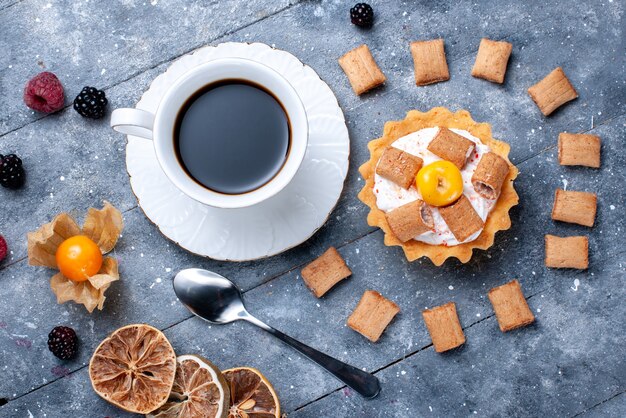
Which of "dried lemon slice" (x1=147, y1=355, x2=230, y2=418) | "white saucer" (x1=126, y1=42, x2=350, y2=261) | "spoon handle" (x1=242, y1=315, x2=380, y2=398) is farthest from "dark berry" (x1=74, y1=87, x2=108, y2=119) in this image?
"spoon handle" (x1=242, y1=315, x2=380, y2=398)

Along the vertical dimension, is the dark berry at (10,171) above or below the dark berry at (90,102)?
below

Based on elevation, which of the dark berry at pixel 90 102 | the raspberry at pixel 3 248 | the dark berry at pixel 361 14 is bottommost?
the raspberry at pixel 3 248

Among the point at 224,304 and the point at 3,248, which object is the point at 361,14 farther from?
the point at 3,248

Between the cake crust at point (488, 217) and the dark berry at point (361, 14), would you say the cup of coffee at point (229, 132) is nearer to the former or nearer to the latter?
the cake crust at point (488, 217)

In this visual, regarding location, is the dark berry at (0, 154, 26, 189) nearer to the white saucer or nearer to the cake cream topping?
the white saucer

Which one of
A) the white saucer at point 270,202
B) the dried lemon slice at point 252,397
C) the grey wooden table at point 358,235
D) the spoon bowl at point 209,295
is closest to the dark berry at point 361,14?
the grey wooden table at point 358,235

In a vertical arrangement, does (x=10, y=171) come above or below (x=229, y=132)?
below

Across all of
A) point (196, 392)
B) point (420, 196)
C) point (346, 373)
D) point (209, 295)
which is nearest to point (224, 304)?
point (209, 295)
